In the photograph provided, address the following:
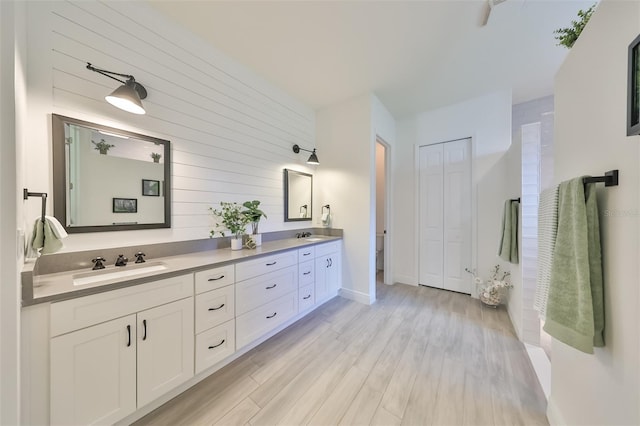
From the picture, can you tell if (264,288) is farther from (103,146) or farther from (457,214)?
(457,214)

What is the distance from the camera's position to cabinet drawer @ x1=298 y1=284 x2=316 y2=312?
96.6 inches

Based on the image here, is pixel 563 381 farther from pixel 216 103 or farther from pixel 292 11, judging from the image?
pixel 216 103

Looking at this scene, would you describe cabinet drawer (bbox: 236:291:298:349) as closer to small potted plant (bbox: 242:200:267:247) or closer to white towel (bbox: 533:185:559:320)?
small potted plant (bbox: 242:200:267:247)

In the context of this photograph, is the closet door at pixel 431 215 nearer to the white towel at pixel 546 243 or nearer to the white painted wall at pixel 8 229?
the white towel at pixel 546 243

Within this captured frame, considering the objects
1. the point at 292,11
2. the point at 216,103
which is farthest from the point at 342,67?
the point at 216,103

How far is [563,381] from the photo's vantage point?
1.19 m

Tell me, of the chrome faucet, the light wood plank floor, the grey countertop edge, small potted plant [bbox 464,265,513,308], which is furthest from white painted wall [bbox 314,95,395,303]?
the chrome faucet

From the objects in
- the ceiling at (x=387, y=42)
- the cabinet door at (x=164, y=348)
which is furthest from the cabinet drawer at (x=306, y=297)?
the ceiling at (x=387, y=42)

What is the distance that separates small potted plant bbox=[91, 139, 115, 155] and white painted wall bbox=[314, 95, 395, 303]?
2.48 m

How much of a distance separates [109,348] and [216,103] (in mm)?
2172

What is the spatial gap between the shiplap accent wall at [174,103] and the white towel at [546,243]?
2.56m

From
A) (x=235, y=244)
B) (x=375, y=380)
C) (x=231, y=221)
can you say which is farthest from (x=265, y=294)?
(x=375, y=380)

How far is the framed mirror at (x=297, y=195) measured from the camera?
305cm

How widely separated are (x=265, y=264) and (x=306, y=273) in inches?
25.7
